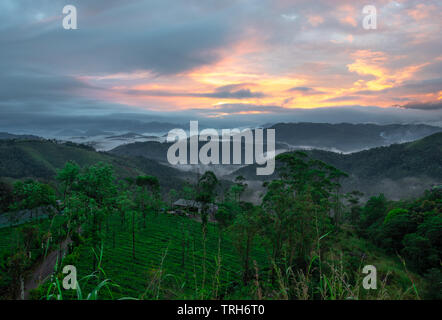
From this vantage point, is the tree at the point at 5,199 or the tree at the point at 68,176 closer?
the tree at the point at 68,176

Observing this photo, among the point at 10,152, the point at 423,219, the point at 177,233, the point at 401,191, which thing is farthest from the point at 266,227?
the point at 10,152

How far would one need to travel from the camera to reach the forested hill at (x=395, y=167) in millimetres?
107562

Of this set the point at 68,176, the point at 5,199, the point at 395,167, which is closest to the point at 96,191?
the point at 68,176

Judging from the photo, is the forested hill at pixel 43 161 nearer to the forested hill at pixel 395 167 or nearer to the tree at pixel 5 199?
the tree at pixel 5 199

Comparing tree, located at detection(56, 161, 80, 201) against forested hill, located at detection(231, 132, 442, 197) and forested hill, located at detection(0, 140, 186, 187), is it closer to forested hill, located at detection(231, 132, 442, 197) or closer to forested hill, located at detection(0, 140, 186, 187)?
forested hill, located at detection(0, 140, 186, 187)

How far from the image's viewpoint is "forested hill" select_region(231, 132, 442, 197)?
353ft

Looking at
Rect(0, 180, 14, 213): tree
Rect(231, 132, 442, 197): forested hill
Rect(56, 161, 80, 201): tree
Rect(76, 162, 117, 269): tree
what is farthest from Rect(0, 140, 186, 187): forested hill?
Rect(231, 132, 442, 197): forested hill

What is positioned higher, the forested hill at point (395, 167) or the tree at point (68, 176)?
the tree at point (68, 176)

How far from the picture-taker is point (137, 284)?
13.3 m

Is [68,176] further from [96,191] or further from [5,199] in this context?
[5,199]

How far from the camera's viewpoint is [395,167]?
123 m

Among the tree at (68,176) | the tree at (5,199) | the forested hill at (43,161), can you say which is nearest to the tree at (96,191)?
the tree at (68,176)

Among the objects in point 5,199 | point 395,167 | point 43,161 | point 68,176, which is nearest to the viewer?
point 68,176
